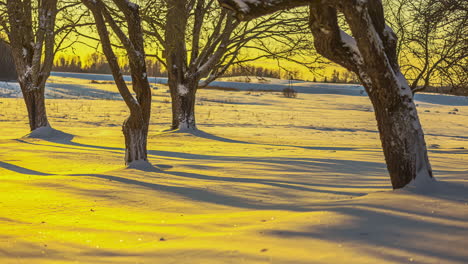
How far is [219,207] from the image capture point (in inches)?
242

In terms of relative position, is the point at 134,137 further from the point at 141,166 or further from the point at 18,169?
the point at 18,169

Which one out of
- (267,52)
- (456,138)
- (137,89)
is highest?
(267,52)

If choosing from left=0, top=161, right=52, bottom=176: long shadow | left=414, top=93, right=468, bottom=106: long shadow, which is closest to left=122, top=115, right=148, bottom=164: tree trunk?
left=0, top=161, right=52, bottom=176: long shadow

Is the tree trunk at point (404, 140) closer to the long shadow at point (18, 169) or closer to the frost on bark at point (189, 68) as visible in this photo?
the long shadow at point (18, 169)

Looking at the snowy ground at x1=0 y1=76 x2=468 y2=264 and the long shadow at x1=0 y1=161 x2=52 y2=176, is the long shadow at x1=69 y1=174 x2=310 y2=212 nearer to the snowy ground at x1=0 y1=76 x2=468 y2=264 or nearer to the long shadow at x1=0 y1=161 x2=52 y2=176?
the snowy ground at x1=0 y1=76 x2=468 y2=264

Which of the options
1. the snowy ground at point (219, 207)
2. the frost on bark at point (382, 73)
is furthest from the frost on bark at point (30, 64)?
the frost on bark at point (382, 73)

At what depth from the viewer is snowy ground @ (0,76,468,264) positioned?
3.65 metres

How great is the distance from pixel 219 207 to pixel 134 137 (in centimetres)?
321

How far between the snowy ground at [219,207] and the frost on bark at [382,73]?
15.7 inches

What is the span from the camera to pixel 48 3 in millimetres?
11992

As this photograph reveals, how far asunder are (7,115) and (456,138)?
18.4m

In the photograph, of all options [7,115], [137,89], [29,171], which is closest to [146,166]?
[137,89]

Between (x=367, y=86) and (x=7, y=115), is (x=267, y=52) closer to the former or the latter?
(x=367, y=86)

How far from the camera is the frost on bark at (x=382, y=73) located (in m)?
5.26
